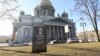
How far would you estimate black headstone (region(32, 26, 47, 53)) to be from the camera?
14809 millimetres

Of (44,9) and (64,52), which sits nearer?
(64,52)

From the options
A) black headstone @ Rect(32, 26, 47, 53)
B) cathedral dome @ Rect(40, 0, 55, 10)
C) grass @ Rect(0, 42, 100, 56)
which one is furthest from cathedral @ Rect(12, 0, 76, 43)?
black headstone @ Rect(32, 26, 47, 53)

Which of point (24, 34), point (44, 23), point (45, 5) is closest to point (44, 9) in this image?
point (45, 5)

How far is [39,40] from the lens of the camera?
1522 centimetres

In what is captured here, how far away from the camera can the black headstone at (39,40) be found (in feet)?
48.6

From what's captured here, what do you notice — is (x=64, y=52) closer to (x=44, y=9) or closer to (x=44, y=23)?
(x=44, y=23)

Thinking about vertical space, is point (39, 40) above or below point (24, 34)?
below

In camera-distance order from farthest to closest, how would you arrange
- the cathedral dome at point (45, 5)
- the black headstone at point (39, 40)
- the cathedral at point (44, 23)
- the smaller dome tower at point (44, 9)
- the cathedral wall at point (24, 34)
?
the cathedral dome at point (45, 5) → the smaller dome tower at point (44, 9) → the cathedral at point (44, 23) → the cathedral wall at point (24, 34) → the black headstone at point (39, 40)

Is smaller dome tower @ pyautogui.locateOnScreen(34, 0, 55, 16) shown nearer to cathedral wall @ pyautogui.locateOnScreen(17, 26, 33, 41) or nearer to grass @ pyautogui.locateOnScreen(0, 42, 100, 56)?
cathedral wall @ pyautogui.locateOnScreen(17, 26, 33, 41)

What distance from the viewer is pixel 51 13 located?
72.9 meters

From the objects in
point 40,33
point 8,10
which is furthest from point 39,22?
point 40,33

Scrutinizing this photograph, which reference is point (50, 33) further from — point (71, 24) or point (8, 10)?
point (8, 10)

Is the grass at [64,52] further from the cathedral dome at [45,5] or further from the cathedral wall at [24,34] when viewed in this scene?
the cathedral dome at [45,5]

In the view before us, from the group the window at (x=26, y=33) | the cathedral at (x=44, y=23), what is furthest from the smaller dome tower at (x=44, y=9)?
the window at (x=26, y=33)
